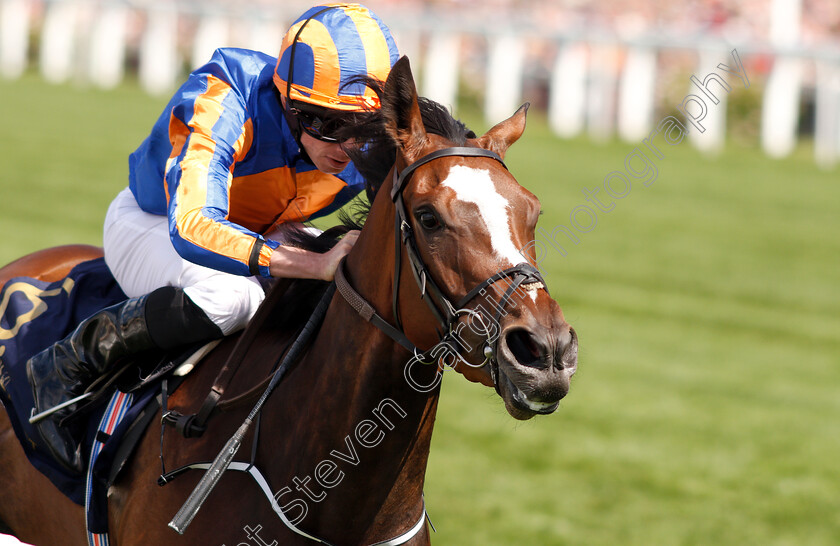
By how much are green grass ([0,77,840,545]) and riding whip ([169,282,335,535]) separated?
0.52m

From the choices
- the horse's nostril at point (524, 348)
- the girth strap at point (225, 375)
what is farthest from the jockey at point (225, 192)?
the horse's nostril at point (524, 348)

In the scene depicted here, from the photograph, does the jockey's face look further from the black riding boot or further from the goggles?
the black riding boot

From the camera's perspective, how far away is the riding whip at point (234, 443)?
2.60 meters

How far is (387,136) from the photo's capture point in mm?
2502

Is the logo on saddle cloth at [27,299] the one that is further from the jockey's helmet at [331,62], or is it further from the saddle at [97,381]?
the jockey's helmet at [331,62]

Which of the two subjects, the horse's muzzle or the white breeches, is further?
the white breeches

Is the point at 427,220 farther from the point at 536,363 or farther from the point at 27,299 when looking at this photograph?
the point at 27,299

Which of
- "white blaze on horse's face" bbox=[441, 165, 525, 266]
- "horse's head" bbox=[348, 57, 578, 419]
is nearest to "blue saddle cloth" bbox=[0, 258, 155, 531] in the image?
"horse's head" bbox=[348, 57, 578, 419]

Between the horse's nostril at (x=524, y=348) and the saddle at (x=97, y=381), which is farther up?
the horse's nostril at (x=524, y=348)

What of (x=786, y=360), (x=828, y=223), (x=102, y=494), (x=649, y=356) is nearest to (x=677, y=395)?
(x=649, y=356)

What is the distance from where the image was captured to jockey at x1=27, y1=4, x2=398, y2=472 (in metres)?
2.66

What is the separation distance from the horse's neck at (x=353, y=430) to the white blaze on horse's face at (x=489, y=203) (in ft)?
0.99

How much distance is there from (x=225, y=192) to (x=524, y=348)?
104 centimetres

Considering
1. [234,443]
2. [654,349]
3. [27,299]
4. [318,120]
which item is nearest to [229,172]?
[318,120]
